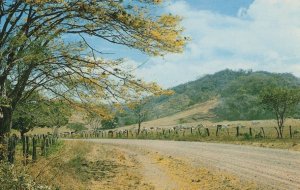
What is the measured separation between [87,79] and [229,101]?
5813 inches

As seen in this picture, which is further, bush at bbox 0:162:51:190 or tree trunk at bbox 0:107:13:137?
tree trunk at bbox 0:107:13:137

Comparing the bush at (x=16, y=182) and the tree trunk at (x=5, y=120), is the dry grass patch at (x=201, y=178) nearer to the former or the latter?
the bush at (x=16, y=182)

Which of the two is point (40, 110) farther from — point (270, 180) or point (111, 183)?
point (270, 180)

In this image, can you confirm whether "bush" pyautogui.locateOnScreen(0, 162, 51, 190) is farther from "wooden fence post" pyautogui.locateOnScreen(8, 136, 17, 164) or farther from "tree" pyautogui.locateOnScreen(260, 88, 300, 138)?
"tree" pyautogui.locateOnScreen(260, 88, 300, 138)

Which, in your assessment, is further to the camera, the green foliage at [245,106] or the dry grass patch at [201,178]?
the green foliage at [245,106]

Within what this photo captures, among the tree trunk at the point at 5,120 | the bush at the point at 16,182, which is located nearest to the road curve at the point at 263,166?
the bush at the point at 16,182

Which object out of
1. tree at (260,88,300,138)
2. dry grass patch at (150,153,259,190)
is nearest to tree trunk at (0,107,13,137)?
dry grass patch at (150,153,259,190)

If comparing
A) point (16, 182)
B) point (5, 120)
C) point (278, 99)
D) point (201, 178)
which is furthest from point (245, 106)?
point (16, 182)

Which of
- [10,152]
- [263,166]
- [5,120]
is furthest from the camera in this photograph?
[263,166]

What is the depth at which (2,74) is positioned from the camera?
16.0m

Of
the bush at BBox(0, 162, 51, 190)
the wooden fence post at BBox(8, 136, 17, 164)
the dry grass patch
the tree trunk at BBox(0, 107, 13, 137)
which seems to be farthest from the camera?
the tree trunk at BBox(0, 107, 13, 137)

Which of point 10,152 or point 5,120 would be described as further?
point 5,120

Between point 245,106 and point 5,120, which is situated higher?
point 245,106

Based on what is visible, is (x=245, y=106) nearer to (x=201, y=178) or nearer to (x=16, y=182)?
(x=201, y=178)
